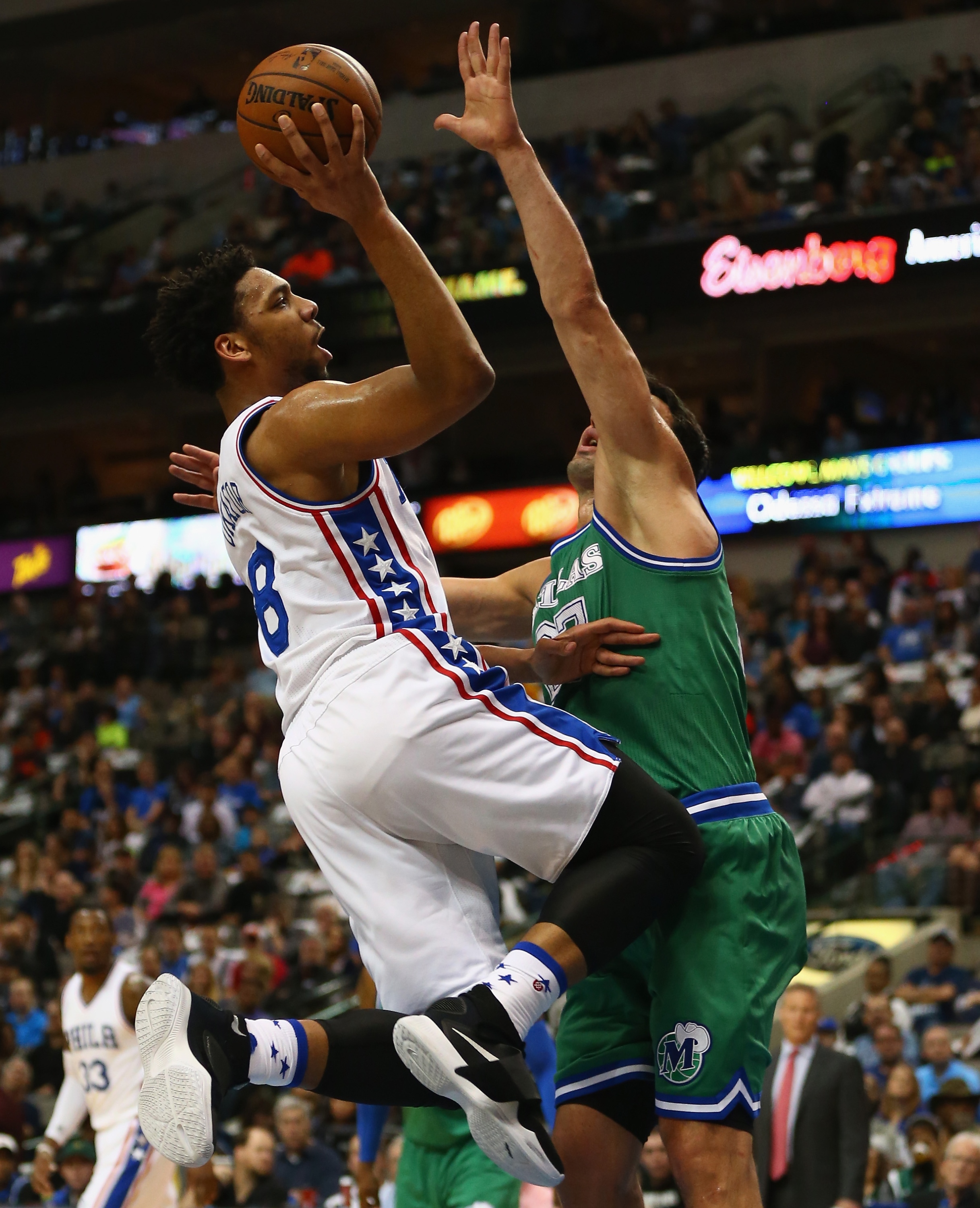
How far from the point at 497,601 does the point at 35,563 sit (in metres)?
20.6

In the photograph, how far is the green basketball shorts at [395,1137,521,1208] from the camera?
508cm

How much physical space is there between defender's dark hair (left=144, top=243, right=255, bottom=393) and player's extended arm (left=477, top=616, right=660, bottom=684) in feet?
3.62

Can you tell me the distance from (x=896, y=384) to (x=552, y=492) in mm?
6738

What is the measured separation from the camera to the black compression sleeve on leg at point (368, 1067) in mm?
Result: 3559

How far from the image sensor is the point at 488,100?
4.08m

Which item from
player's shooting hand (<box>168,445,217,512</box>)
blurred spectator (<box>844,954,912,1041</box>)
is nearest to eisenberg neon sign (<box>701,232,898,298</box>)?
blurred spectator (<box>844,954,912,1041</box>)

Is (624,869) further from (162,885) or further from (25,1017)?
(162,885)

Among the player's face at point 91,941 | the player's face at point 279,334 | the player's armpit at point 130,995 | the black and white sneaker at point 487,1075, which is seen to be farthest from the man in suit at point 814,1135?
the player's face at point 279,334

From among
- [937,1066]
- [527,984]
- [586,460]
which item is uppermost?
[586,460]

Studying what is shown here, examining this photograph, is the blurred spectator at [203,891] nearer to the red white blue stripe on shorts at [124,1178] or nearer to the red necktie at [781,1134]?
the red white blue stripe on shorts at [124,1178]

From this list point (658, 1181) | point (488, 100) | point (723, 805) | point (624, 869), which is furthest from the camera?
point (658, 1181)

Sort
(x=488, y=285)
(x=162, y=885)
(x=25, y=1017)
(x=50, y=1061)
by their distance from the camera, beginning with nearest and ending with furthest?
(x=50, y=1061) → (x=25, y=1017) → (x=162, y=885) → (x=488, y=285)

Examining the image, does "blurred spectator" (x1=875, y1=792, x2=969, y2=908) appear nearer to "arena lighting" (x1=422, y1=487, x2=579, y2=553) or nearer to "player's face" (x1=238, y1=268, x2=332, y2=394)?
"player's face" (x1=238, y1=268, x2=332, y2=394)

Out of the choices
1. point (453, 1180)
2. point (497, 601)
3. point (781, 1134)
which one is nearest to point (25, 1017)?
point (781, 1134)
